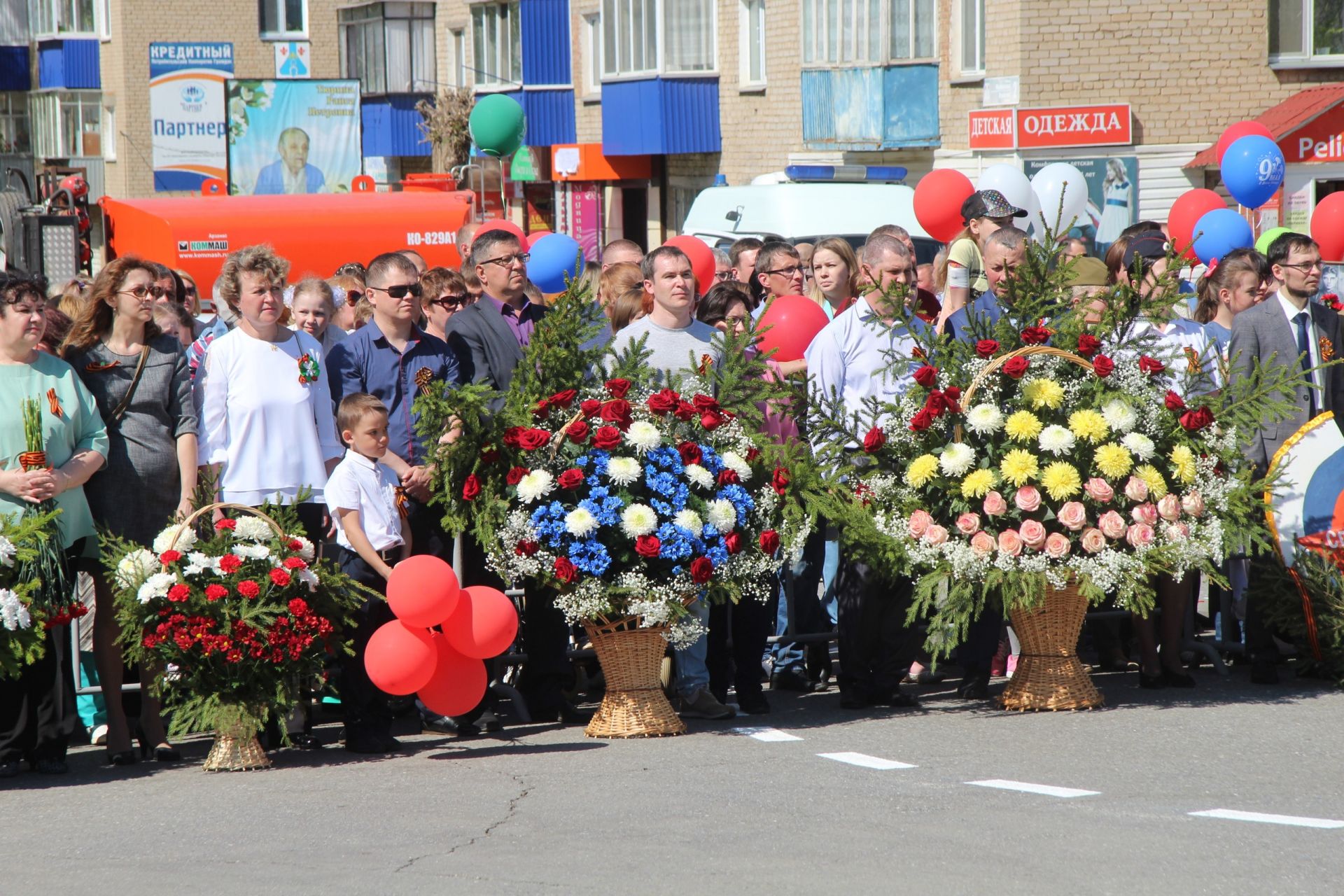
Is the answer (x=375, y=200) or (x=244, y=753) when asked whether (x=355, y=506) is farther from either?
(x=375, y=200)

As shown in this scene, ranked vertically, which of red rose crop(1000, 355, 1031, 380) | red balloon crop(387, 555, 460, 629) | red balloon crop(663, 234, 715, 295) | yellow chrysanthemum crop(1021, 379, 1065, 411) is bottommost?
red balloon crop(387, 555, 460, 629)

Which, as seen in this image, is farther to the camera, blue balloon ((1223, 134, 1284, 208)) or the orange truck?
the orange truck

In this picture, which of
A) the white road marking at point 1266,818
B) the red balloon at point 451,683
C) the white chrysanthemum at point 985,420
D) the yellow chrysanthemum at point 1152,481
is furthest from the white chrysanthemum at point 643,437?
the white road marking at point 1266,818

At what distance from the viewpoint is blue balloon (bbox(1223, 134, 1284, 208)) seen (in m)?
14.6

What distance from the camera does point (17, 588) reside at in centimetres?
691

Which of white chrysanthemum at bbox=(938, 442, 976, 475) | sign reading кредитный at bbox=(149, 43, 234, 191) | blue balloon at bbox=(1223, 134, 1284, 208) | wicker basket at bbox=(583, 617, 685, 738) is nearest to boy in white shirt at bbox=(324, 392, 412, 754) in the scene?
wicker basket at bbox=(583, 617, 685, 738)

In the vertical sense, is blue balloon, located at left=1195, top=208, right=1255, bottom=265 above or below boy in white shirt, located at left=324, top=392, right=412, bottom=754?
above

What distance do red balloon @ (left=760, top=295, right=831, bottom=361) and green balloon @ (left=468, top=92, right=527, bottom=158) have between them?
12.3 m

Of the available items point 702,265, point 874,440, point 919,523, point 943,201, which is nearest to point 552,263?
point 702,265

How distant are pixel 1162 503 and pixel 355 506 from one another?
11.3 ft

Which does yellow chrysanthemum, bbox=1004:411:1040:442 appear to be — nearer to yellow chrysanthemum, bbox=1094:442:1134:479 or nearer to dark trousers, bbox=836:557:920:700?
yellow chrysanthemum, bbox=1094:442:1134:479

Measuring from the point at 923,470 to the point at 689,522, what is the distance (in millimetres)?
1113

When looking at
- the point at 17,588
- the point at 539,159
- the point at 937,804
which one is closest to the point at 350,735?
the point at 17,588

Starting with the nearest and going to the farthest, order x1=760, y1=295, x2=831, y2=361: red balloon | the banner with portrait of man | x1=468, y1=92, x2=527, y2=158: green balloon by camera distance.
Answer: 1. x1=760, y1=295, x2=831, y2=361: red balloon
2. x1=468, y1=92, x2=527, y2=158: green balloon
3. the banner with portrait of man
